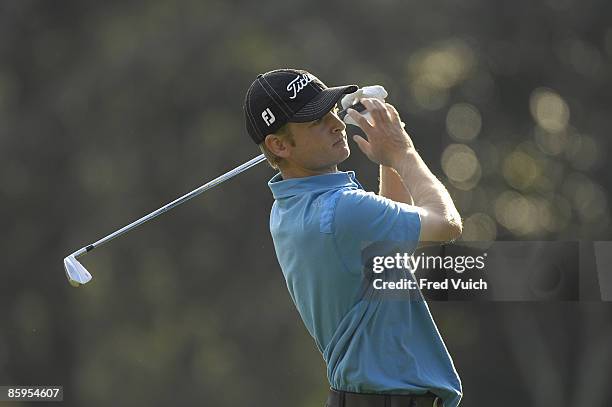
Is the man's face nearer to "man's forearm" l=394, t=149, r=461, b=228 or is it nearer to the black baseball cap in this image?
the black baseball cap

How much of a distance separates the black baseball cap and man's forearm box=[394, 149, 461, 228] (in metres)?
0.18

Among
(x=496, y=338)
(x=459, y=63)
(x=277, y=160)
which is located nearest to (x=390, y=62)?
(x=459, y=63)

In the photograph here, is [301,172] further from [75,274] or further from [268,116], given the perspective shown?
[75,274]

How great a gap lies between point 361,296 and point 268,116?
1.09 ft

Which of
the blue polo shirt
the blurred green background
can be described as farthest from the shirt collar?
the blurred green background

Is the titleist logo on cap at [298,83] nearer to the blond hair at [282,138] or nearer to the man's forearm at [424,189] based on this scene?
the blond hair at [282,138]

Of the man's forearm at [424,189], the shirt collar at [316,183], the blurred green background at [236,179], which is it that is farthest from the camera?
the blurred green background at [236,179]

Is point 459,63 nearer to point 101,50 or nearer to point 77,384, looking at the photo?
point 101,50

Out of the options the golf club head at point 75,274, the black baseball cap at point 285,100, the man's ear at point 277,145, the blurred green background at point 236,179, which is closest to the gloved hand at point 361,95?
the black baseball cap at point 285,100

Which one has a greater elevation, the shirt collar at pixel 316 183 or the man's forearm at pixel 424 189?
the shirt collar at pixel 316 183

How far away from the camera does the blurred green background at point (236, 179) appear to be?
451 centimetres

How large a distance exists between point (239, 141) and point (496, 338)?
57.3 inches

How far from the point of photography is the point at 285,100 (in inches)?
66.3

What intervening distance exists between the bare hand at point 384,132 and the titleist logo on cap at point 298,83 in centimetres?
14
